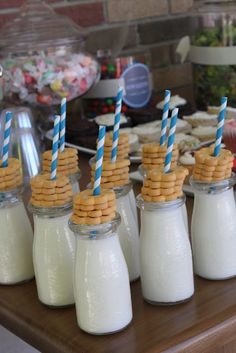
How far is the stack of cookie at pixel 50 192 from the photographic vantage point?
910 millimetres

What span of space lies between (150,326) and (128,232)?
0.49 ft

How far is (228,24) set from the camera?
1.95 meters

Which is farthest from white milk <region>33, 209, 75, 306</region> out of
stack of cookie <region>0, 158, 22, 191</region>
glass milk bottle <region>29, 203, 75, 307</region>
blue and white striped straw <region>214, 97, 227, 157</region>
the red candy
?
the red candy

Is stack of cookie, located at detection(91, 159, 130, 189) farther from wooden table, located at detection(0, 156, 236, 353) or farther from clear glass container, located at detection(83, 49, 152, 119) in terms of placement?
clear glass container, located at detection(83, 49, 152, 119)

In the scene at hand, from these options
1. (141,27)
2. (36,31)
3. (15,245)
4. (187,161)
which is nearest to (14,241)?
(15,245)

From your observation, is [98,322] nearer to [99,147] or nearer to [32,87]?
[99,147]

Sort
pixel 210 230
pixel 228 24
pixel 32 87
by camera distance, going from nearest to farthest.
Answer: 1. pixel 210 230
2. pixel 32 87
3. pixel 228 24

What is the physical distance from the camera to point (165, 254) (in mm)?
893

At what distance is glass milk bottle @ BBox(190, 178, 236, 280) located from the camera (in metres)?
0.94

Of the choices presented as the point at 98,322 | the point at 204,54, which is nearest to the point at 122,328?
the point at 98,322

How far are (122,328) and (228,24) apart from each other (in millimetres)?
1264

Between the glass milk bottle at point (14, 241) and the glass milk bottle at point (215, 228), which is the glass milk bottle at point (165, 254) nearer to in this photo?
the glass milk bottle at point (215, 228)

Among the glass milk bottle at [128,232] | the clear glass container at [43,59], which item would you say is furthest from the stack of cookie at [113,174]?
the clear glass container at [43,59]

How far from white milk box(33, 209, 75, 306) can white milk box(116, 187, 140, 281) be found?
0.08 meters
